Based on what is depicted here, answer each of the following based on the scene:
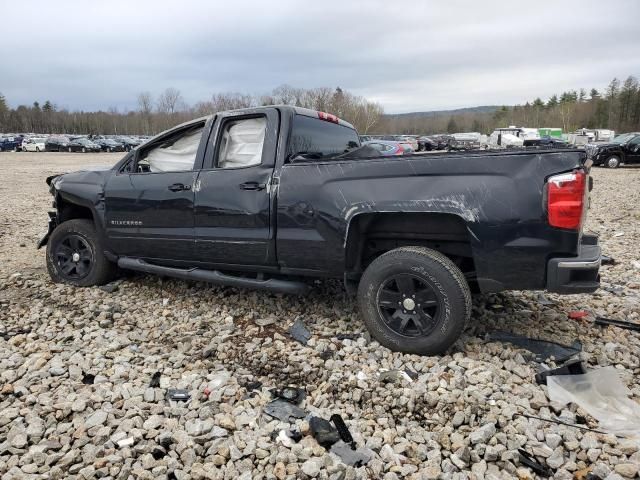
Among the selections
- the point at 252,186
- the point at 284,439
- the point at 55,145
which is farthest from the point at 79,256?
the point at 55,145

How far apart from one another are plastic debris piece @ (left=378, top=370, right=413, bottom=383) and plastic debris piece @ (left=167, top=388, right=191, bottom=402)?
1.32 metres

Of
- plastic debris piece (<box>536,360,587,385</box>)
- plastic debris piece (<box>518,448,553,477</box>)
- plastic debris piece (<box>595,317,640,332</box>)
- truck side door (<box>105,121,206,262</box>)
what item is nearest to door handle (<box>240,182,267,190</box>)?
truck side door (<box>105,121,206,262</box>)

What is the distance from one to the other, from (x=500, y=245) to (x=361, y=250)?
1123 mm

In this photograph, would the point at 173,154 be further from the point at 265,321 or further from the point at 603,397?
the point at 603,397

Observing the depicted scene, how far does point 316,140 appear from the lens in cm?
452

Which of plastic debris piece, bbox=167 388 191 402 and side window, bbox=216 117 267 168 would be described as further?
side window, bbox=216 117 267 168

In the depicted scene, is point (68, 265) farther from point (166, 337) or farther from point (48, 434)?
point (48, 434)

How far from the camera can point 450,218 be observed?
356 centimetres

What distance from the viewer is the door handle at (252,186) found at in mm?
Answer: 4023

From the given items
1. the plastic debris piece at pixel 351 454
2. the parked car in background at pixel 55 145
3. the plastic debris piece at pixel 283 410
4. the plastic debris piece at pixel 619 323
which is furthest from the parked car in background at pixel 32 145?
the plastic debris piece at pixel 351 454

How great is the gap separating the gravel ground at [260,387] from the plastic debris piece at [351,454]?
33 mm

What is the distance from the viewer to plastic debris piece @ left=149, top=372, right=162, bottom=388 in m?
3.34

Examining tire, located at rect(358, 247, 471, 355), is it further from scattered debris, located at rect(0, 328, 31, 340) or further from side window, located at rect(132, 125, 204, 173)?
scattered debris, located at rect(0, 328, 31, 340)

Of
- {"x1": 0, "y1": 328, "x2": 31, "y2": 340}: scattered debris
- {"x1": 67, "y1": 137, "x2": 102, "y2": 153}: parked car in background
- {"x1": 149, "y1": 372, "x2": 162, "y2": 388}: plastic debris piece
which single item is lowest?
{"x1": 149, "y1": 372, "x2": 162, "y2": 388}: plastic debris piece
